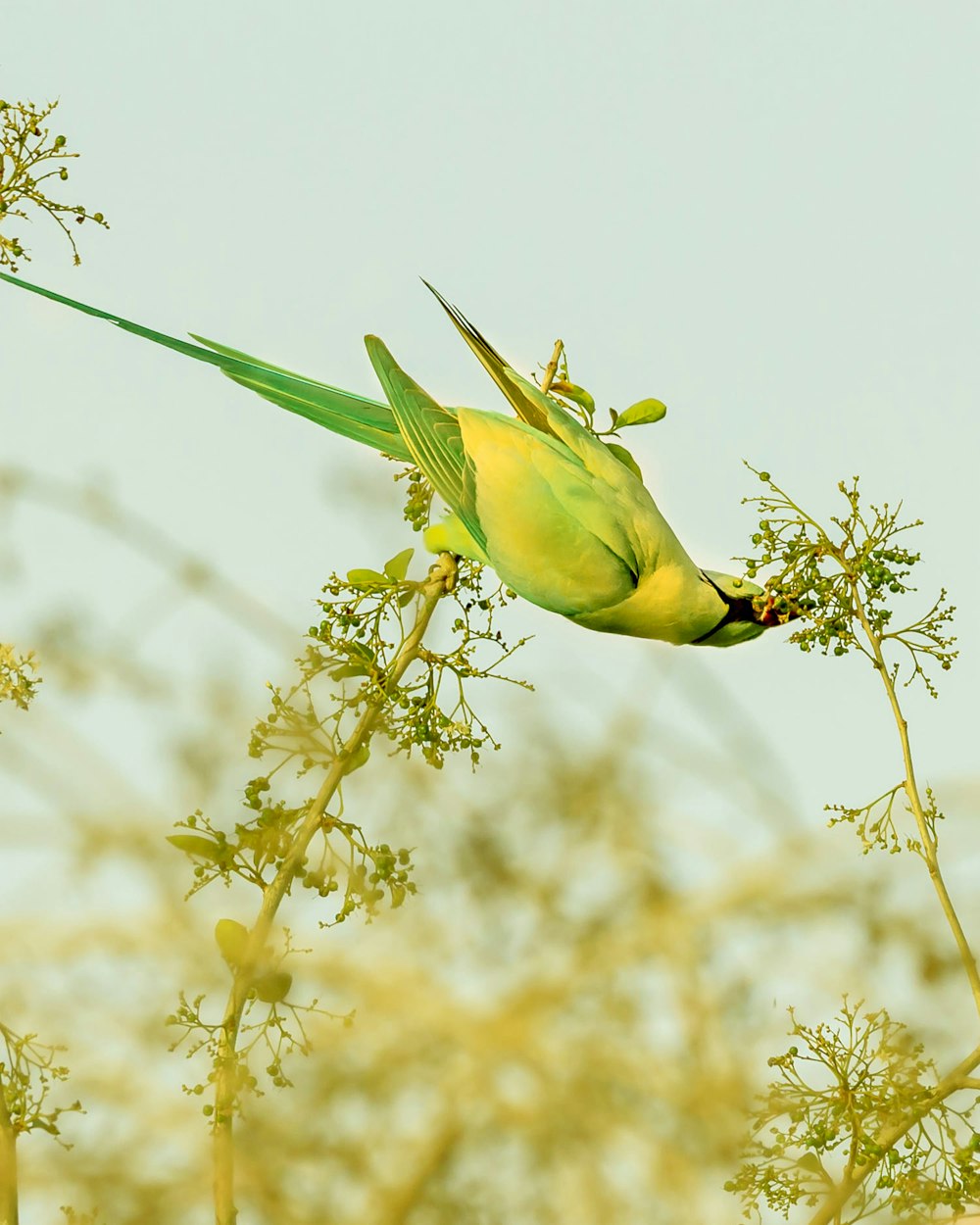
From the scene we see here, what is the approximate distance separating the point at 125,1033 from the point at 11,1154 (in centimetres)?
15

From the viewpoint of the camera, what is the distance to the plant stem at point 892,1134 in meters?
1.17

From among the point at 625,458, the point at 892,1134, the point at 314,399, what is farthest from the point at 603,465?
the point at 892,1134

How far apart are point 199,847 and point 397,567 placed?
32cm

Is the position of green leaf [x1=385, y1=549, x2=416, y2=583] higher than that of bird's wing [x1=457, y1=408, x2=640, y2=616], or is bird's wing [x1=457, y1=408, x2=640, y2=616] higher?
bird's wing [x1=457, y1=408, x2=640, y2=616]

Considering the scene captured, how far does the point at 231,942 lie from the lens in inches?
49.4

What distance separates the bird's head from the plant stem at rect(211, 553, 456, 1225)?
31cm

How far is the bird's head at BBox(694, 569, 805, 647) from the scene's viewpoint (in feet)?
4.96

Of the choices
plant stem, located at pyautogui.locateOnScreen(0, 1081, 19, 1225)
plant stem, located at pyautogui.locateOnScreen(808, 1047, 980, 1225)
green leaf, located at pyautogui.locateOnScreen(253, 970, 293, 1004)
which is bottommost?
plant stem, located at pyautogui.locateOnScreen(808, 1047, 980, 1225)

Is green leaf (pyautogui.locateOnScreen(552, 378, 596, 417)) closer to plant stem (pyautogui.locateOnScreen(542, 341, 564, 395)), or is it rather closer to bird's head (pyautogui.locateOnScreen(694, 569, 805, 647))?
plant stem (pyautogui.locateOnScreen(542, 341, 564, 395))

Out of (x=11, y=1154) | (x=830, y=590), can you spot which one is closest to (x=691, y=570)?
(x=830, y=590)

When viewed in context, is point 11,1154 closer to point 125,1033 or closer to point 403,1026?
point 125,1033

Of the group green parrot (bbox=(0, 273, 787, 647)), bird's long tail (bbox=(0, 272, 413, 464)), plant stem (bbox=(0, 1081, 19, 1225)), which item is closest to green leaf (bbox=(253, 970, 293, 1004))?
plant stem (bbox=(0, 1081, 19, 1225))

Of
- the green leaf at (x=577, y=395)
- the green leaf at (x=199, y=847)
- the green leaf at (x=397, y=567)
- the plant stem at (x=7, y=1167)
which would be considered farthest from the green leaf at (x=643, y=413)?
the plant stem at (x=7, y=1167)

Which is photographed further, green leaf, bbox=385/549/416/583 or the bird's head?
the bird's head
